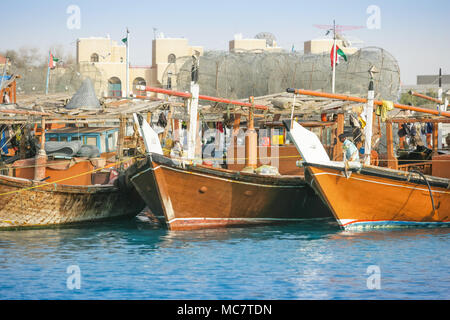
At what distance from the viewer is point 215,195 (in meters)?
18.1

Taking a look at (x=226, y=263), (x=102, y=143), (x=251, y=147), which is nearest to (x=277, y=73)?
(x=102, y=143)

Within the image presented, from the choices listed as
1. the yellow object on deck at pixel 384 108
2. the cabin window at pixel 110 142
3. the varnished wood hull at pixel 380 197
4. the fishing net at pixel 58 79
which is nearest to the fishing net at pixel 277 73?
the fishing net at pixel 58 79

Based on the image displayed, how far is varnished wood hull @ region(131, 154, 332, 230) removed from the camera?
57.6 feet

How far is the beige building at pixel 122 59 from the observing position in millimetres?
54875

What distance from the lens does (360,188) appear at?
1758 cm

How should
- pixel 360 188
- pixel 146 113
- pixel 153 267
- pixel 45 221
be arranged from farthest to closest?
pixel 146 113 < pixel 45 221 < pixel 360 188 < pixel 153 267

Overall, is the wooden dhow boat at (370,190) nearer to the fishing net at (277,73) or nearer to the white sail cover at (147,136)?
the white sail cover at (147,136)

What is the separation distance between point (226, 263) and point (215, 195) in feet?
12.8

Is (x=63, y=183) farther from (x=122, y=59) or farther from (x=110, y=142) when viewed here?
(x=122, y=59)

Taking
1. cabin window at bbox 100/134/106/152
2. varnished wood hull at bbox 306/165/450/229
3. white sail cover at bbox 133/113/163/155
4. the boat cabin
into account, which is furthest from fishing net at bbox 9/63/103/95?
varnished wood hull at bbox 306/165/450/229

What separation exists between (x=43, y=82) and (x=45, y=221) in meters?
29.0

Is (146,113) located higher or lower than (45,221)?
higher
